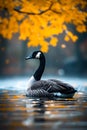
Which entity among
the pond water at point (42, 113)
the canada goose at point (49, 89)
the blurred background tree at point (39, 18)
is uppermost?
the blurred background tree at point (39, 18)

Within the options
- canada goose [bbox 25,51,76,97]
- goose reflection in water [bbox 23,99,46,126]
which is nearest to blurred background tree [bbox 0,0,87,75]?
canada goose [bbox 25,51,76,97]

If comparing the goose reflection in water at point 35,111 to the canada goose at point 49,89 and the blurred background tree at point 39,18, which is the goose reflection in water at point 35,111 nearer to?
the canada goose at point 49,89

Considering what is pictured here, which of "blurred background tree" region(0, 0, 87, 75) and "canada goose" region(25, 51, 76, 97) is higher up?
"blurred background tree" region(0, 0, 87, 75)

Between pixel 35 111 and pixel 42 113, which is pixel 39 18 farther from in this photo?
pixel 42 113

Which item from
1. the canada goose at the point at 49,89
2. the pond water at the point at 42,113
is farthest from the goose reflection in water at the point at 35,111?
the canada goose at the point at 49,89

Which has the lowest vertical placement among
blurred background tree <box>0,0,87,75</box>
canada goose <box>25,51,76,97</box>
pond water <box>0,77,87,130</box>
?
pond water <box>0,77,87,130</box>

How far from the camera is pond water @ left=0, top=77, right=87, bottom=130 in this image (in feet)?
9.24

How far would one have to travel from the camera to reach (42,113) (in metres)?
3.38

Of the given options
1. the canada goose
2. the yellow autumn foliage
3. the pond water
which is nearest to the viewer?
the pond water

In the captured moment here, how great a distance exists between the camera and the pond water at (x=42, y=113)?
2816mm

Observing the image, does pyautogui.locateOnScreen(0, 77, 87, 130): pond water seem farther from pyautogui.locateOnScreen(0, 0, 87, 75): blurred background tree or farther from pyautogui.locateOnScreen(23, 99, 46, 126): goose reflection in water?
pyautogui.locateOnScreen(0, 0, 87, 75): blurred background tree

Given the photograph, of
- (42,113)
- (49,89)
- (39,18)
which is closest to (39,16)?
(39,18)

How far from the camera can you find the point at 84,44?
778 cm

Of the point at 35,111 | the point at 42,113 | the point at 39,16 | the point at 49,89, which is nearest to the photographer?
the point at 42,113
